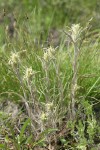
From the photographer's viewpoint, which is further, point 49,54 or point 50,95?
point 50,95

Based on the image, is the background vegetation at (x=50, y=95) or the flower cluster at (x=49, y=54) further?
the background vegetation at (x=50, y=95)

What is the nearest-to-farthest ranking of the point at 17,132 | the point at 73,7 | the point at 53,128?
1. the point at 53,128
2. the point at 17,132
3. the point at 73,7

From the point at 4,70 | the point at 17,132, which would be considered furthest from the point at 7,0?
the point at 17,132

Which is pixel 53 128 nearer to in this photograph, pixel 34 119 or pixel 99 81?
pixel 34 119

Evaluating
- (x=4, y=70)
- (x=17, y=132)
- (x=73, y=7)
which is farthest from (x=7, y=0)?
(x=17, y=132)

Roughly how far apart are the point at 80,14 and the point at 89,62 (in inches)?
88.3

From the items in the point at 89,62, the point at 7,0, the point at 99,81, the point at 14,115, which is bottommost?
the point at 14,115

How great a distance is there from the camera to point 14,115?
2.72 metres

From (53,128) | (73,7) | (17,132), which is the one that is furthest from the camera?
(73,7)

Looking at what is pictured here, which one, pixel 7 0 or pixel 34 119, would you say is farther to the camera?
pixel 7 0

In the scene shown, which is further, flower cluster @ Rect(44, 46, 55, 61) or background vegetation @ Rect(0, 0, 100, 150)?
background vegetation @ Rect(0, 0, 100, 150)

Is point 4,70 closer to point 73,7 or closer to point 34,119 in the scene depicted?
point 34,119

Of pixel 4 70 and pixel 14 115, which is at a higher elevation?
pixel 4 70

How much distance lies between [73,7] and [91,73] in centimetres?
234
